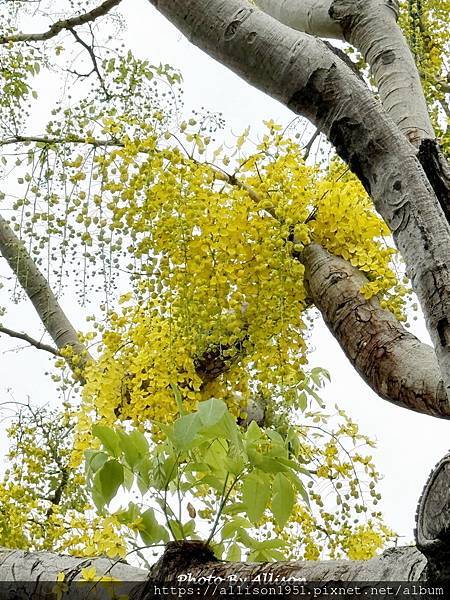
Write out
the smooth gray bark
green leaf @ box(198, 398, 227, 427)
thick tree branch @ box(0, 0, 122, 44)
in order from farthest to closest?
thick tree branch @ box(0, 0, 122, 44) → green leaf @ box(198, 398, 227, 427) → the smooth gray bark

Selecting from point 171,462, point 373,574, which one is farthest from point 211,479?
point 373,574

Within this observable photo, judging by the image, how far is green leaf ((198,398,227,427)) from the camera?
2.30 feet

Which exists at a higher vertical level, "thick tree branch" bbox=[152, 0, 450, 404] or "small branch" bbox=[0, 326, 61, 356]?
"small branch" bbox=[0, 326, 61, 356]

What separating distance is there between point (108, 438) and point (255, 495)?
0.53 ft

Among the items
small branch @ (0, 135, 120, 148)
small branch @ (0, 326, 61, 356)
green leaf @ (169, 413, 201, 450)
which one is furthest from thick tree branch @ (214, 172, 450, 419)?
small branch @ (0, 326, 61, 356)

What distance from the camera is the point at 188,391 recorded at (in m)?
1.15

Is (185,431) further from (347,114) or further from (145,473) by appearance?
(347,114)

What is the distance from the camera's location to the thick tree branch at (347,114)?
0.60 meters

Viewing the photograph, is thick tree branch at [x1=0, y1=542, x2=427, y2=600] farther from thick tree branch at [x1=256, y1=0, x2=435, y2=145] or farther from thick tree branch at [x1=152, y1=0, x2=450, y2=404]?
thick tree branch at [x1=256, y1=0, x2=435, y2=145]

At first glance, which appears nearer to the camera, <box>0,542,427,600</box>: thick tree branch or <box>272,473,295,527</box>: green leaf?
<box>0,542,427,600</box>: thick tree branch

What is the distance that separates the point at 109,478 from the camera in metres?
0.74

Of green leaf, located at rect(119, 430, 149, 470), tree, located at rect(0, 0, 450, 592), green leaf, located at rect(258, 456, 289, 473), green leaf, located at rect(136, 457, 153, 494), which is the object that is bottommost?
green leaf, located at rect(258, 456, 289, 473)

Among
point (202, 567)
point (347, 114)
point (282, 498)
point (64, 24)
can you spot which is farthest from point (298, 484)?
point (64, 24)

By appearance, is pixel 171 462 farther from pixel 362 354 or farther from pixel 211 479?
pixel 362 354
